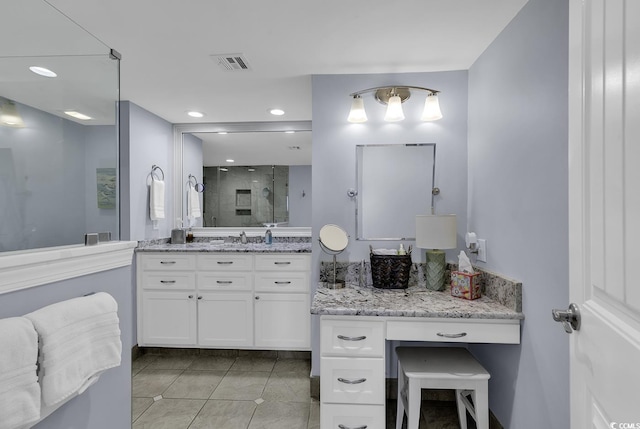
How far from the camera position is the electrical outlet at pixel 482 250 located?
1981 millimetres

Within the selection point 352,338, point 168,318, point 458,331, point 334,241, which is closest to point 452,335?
point 458,331

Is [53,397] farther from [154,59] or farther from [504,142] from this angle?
[504,142]

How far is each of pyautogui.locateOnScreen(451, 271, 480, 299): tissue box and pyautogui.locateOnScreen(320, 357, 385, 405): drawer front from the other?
614 millimetres

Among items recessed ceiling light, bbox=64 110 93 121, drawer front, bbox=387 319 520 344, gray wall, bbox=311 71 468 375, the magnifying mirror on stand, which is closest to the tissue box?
drawer front, bbox=387 319 520 344

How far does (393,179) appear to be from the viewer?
2.36m

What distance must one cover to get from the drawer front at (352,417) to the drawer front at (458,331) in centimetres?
37

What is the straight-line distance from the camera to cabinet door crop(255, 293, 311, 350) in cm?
283

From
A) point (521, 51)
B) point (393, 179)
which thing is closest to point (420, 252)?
point (393, 179)

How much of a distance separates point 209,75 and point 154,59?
1.16 feet

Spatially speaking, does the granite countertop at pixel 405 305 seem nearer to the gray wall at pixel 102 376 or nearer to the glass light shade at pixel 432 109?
the gray wall at pixel 102 376

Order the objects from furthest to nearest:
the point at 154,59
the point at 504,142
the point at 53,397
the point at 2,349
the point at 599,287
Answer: the point at 154,59 < the point at 504,142 < the point at 53,397 < the point at 2,349 < the point at 599,287

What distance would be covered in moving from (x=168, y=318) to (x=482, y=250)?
101 inches

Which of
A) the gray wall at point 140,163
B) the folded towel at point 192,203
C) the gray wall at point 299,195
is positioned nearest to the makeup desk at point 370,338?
the gray wall at point 299,195

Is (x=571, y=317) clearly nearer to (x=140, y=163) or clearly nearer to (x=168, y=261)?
(x=168, y=261)
